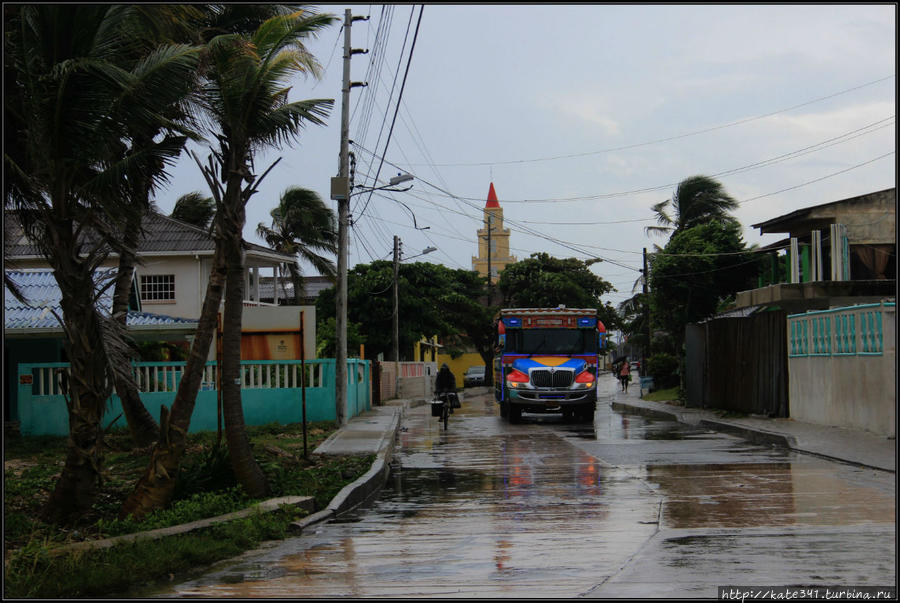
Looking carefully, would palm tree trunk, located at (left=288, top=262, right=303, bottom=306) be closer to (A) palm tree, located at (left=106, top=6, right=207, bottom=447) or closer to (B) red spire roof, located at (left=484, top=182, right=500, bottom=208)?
(A) palm tree, located at (left=106, top=6, right=207, bottom=447)

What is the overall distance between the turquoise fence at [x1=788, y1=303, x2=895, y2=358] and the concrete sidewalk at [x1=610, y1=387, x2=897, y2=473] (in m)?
1.54

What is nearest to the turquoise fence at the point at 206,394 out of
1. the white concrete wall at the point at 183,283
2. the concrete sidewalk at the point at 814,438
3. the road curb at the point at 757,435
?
the road curb at the point at 757,435

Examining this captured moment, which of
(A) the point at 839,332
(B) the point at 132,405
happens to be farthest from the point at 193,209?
(A) the point at 839,332

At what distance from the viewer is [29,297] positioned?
868 inches

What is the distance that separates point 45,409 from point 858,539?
18126 millimetres

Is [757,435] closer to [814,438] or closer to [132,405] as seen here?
[814,438]

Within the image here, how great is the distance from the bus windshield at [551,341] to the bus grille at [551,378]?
72 cm

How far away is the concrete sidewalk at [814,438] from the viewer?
14477 mm

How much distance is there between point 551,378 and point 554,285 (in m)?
38.4

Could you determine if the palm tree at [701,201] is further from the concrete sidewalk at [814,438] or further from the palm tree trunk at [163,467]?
the palm tree trunk at [163,467]

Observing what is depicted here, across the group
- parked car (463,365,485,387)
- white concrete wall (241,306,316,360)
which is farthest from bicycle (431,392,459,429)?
parked car (463,365,485,387)

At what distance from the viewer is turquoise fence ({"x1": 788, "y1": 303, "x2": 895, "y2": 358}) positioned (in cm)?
1688

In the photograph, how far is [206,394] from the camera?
858 inches

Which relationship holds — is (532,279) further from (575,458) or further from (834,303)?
(575,458)
